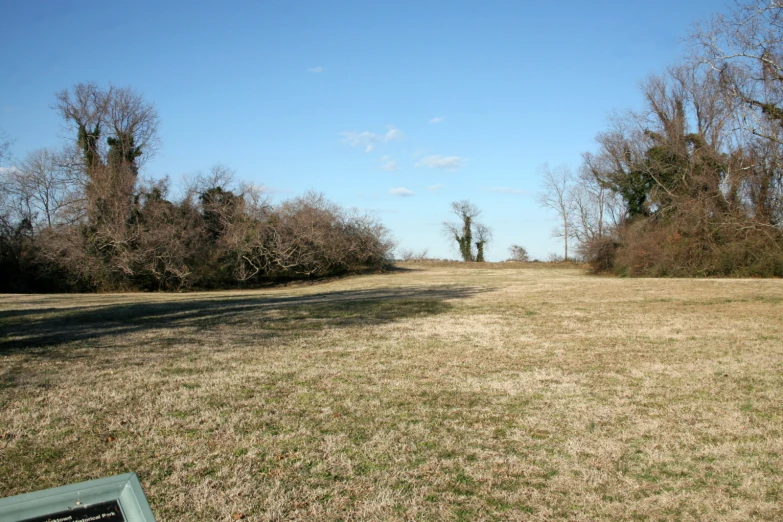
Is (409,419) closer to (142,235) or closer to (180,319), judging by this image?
(180,319)

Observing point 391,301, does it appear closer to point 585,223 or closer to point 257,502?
point 257,502

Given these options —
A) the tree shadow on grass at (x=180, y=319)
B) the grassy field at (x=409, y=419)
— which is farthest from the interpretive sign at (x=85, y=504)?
the tree shadow on grass at (x=180, y=319)

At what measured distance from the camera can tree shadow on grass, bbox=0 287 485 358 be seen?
33.9 ft

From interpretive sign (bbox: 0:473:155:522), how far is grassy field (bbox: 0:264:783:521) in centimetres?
168

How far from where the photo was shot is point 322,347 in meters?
9.39

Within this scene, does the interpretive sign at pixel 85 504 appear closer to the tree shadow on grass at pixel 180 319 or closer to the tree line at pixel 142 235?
the tree shadow on grass at pixel 180 319

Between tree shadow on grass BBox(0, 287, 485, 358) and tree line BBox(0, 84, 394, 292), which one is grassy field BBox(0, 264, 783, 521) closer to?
tree shadow on grass BBox(0, 287, 485, 358)

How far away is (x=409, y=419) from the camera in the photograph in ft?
17.7

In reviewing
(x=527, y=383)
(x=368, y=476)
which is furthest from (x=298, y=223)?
(x=368, y=476)

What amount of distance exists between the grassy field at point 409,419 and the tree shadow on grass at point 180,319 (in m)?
0.17

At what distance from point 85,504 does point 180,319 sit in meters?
11.9

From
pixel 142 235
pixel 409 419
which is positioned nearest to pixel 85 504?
pixel 409 419

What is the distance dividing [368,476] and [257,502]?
2.72 feet

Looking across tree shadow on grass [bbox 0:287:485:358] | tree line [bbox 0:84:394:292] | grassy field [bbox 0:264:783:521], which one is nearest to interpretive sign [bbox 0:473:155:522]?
grassy field [bbox 0:264:783:521]
